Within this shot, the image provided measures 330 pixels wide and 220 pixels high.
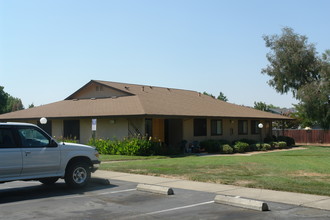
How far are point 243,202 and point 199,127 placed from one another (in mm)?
21941

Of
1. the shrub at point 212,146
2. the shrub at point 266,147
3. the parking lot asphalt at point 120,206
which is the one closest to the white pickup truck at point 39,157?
the parking lot asphalt at point 120,206

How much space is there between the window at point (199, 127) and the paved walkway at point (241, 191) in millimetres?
16334

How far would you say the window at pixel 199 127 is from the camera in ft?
99.8

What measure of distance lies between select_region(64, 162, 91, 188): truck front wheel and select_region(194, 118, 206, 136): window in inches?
741

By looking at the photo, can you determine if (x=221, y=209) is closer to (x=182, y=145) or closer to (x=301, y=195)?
(x=301, y=195)

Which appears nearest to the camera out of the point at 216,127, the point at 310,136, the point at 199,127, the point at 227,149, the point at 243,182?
the point at 243,182

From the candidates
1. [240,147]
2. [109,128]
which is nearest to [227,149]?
[240,147]

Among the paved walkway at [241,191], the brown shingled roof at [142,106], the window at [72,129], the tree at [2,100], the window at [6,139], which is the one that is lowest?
the paved walkway at [241,191]

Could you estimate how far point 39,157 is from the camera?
35.7 feet

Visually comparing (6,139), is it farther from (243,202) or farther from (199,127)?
(199,127)

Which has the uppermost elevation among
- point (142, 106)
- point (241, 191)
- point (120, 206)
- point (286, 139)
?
point (142, 106)

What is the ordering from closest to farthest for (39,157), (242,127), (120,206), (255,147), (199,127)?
1. (120,206)
2. (39,157)
3. (199,127)
4. (255,147)
5. (242,127)

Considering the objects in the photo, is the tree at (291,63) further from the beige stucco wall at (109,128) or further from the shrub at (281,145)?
the beige stucco wall at (109,128)

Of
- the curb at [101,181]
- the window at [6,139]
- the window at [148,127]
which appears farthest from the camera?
the window at [148,127]
